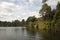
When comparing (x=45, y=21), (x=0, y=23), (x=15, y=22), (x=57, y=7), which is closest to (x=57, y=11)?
(x=57, y=7)

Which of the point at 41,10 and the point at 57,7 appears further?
the point at 41,10

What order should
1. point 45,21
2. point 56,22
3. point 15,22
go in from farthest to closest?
point 15,22, point 45,21, point 56,22

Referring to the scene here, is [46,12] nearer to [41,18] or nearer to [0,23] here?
Answer: [41,18]

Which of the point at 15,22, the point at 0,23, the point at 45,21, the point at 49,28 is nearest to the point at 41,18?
the point at 45,21

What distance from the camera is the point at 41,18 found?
69.8 m

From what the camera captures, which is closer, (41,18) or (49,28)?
(49,28)

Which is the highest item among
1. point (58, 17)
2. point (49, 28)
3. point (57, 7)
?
point (57, 7)

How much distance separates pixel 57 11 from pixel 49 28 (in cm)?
751

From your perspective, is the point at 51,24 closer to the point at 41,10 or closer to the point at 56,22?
the point at 56,22

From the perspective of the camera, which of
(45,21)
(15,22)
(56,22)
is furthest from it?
(15,22)

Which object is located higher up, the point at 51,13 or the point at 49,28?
the point at 51,13

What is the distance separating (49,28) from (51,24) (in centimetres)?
199

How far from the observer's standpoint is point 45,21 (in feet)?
222

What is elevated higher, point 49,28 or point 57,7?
point 57,7
